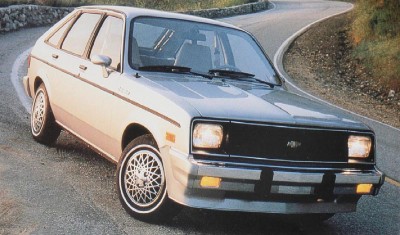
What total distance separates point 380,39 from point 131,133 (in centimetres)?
1967

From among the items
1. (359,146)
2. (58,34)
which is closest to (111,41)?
(58,34)

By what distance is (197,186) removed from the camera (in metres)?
4.62

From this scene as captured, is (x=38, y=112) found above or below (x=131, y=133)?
below

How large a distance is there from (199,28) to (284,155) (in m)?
1.97

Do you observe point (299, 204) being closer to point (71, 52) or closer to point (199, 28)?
point (199, 28)

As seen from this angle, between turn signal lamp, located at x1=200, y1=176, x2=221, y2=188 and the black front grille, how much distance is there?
253 mm

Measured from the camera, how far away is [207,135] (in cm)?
475

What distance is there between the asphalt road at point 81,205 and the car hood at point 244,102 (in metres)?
0.89

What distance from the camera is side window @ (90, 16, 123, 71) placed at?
6.04 m

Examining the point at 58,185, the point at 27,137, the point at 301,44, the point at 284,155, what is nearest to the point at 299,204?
the point at 284,155

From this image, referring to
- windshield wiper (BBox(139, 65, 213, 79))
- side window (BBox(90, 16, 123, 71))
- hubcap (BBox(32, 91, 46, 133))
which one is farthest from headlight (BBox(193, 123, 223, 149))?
hubcap (BBox(32, 91, 46, 133))

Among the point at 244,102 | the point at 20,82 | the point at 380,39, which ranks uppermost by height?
the point at 244,102

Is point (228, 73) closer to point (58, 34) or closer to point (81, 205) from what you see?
point (81, 205)

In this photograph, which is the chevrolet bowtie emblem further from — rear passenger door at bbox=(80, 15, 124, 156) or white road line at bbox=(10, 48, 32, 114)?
white road line at bbox=(10, 48, 32, 114)
